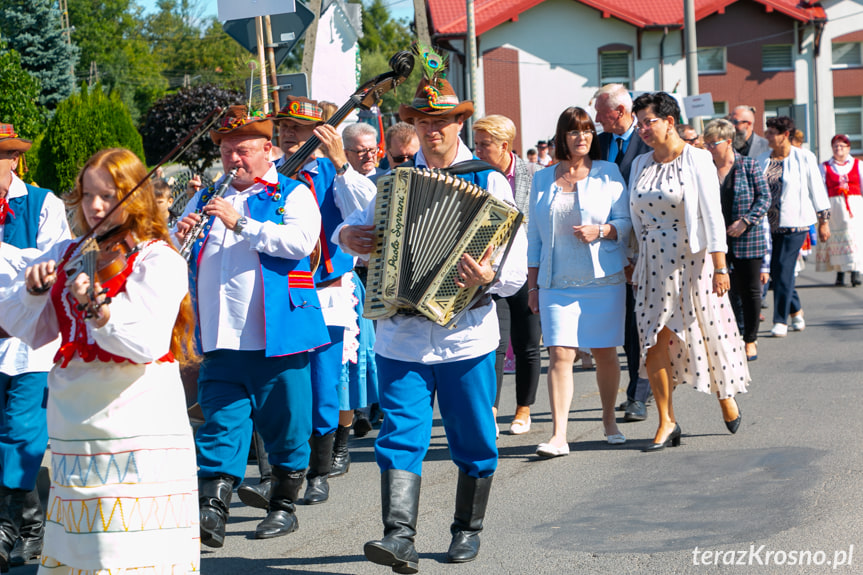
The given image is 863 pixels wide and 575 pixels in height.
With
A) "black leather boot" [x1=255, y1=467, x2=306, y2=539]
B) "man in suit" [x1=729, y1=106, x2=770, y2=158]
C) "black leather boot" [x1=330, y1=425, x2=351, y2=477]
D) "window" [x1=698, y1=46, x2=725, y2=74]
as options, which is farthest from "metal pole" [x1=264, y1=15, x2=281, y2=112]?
"window" [x1=698, y1=46, x2=725, y2=74]

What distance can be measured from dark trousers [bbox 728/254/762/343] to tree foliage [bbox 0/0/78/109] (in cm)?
3682

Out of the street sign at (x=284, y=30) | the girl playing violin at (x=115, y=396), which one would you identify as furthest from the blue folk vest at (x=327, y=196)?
the street sign at (x=284, y=30)

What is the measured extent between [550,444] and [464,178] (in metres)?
2.57

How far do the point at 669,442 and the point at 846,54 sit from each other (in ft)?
131

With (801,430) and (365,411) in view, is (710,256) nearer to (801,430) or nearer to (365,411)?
(801,430)

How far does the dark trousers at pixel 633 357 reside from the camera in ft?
26.4

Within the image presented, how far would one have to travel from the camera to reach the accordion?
184 inches

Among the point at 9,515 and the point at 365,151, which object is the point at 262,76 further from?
the point at 9,515

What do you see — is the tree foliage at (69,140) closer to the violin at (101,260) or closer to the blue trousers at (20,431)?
the blue trousers at (20,431)

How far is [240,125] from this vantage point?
5.27 m

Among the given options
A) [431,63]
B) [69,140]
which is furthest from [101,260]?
[69,140]

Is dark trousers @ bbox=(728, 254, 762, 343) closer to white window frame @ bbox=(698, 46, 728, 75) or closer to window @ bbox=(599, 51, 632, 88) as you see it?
window @ bbox=(599, 51, 632, 88)

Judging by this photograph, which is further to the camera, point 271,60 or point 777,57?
point 777,57

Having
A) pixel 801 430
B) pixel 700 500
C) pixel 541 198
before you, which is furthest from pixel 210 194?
pixel 801 430
